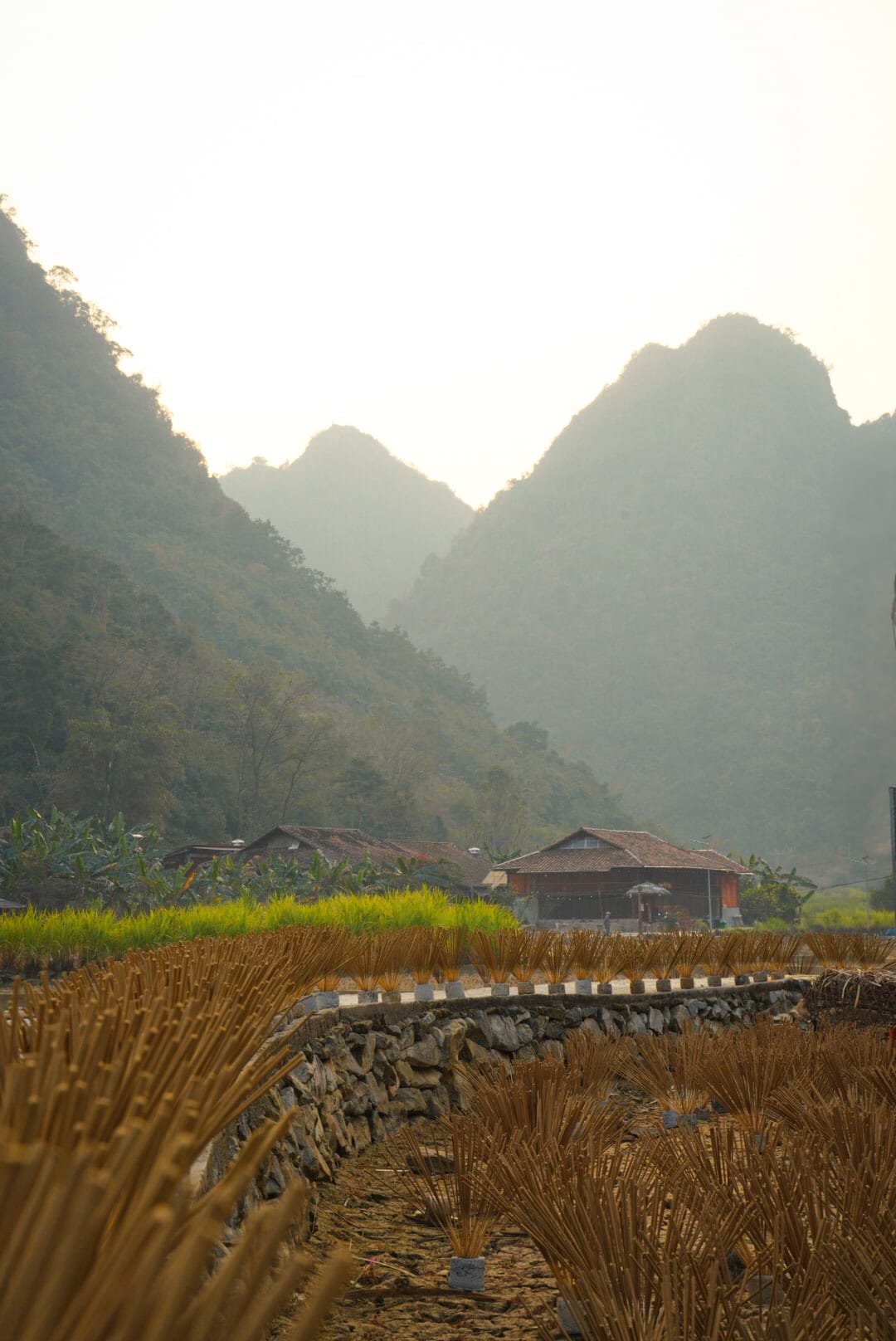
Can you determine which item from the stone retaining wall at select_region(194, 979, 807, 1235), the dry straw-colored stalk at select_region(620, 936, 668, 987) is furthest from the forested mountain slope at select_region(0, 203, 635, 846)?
the stone retaining wall at select_region(194, 979, 807, 1235)

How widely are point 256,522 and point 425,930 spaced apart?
80.9 m

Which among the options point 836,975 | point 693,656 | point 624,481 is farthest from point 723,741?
point 836,975

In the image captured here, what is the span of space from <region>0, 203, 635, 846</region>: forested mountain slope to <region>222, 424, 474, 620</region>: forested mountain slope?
41122 mm

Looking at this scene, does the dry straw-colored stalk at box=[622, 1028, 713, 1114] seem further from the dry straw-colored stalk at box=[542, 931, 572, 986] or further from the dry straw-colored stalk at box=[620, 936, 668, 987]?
the dry straw-colored stalk at box=[620, 936, 668, 987]

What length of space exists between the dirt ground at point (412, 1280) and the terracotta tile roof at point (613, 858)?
4030 centimetres

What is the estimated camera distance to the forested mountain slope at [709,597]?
100625 mm

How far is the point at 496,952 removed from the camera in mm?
10281

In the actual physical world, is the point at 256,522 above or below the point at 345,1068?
above

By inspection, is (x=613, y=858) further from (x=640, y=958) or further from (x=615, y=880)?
(x=640, y=958)

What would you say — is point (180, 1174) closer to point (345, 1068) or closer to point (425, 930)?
point (345, 1068)

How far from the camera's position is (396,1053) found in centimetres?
784

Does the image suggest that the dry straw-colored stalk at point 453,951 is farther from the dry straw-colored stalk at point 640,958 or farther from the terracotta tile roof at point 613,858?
the terracotta tile roof at point 613,858

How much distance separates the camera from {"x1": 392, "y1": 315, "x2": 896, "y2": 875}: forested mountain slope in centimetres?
10062

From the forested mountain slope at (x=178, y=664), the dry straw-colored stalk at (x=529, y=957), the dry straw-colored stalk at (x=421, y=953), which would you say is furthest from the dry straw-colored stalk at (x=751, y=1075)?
the forested mountain slope at (x=178, y=664)
